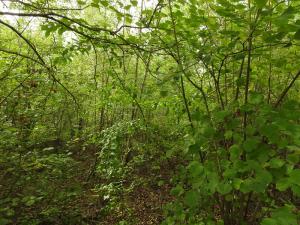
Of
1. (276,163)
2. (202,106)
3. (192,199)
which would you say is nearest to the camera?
(276,163)

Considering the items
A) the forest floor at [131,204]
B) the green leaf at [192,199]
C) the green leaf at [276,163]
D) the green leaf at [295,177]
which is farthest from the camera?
the forest floor at [131,204]

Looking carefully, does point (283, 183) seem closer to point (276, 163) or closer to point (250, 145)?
point (276, 163)

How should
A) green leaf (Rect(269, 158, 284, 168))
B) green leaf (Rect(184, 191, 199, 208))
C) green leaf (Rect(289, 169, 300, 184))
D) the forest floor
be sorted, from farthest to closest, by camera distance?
the forest floor
green leaf (Rect(184, 191, 199, 208))
green leaf (Rect(269, 158, 284, 168))
green leaf (Rect(289, 169, 300, 184))

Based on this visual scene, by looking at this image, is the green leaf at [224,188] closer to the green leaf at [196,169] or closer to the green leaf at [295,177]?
the green leaf at [196,169]

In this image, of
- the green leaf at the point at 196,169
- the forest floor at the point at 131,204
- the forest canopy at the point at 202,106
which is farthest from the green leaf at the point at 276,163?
the forest floor at the point at 131,204

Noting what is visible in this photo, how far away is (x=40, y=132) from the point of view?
535 cm

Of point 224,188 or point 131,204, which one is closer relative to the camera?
point 224,188

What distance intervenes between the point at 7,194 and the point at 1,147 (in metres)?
0.68

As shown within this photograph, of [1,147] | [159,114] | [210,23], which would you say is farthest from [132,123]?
[159,114]

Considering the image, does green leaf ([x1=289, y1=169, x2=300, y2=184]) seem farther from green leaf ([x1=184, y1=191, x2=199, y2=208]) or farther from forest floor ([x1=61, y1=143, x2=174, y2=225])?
forest floor ([x1=61, y1=143, x2=174, y2=225])

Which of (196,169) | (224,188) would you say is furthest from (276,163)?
(196,169)

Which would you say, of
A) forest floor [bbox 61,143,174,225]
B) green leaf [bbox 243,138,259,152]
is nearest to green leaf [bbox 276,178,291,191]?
green leaf [bbox 243,138,259,152]

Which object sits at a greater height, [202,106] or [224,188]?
[202,106]

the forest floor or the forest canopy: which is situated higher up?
the forest canopy
